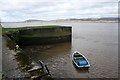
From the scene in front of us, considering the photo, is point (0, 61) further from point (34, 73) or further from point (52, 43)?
point (52, 43)

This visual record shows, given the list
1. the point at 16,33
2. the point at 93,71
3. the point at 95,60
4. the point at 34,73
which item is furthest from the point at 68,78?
the point at 16,33

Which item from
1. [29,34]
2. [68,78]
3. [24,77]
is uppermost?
[29,34]

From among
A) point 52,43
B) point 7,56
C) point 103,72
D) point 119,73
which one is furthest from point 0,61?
point 52,43

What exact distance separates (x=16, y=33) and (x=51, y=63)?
16.8m

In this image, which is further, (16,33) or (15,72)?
(16,33)

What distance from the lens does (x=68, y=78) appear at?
57.2 feet

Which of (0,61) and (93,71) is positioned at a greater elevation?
(0,61)

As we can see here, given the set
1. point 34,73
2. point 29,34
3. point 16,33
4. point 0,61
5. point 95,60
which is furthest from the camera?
point 29,34

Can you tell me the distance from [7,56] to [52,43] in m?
23.6

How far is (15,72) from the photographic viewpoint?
42.8 feet

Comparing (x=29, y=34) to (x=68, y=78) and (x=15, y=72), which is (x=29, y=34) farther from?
(x=15, y=72)

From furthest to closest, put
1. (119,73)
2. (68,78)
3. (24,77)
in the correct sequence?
(119,73) → (68,78) → (24,77)

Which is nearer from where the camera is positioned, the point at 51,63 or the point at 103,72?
the point at 103,72

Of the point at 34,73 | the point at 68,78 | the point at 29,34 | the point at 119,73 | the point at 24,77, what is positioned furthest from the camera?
the point at 29,34
